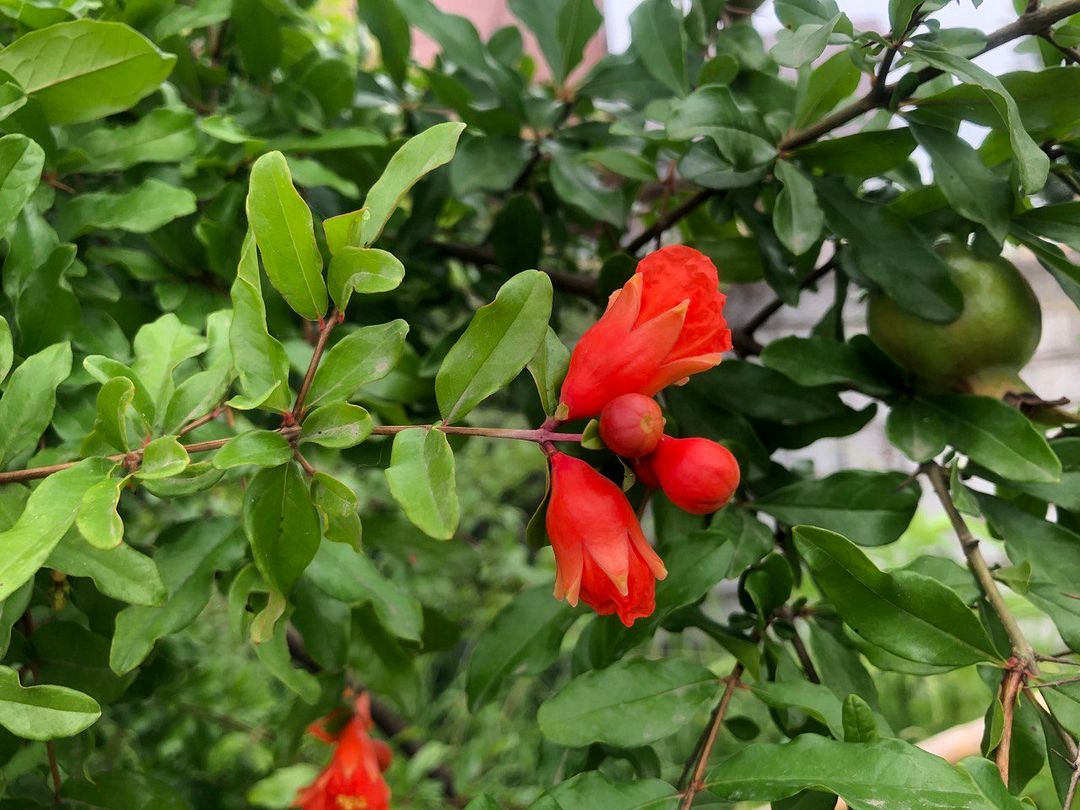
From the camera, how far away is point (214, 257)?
0.49 m

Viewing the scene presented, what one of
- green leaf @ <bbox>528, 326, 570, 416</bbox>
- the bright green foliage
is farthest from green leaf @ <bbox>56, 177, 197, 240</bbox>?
green leaf @ <bbox>528, 326, 570, 416</bbox>

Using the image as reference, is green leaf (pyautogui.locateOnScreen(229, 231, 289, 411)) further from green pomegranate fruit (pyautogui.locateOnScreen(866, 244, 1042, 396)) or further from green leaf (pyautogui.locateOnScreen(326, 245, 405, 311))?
green pomegranate fruit (pyautogui.locateOnScreen(866, 244, 1042, 396))

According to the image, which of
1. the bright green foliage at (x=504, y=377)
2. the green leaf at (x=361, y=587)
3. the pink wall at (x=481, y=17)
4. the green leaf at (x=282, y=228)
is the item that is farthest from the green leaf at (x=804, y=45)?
the pink wall at (x=481, y=17)

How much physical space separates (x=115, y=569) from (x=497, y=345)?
179mm

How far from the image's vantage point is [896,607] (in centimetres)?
35

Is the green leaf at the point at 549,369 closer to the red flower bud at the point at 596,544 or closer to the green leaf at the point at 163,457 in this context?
the red flower bud at the point at 596,544

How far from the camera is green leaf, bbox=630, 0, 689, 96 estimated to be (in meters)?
0.55

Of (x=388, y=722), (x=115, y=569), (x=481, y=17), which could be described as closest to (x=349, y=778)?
(x=388, y=722)

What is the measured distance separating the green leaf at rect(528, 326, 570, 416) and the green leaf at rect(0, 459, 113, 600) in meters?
0.17

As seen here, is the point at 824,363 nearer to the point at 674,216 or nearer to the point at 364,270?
the point at 674,216

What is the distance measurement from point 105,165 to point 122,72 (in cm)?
8

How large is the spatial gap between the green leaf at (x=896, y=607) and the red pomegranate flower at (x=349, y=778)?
0.43 m

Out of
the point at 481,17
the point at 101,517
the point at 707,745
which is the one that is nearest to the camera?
the point at 101,517

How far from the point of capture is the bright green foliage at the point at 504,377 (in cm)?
32
